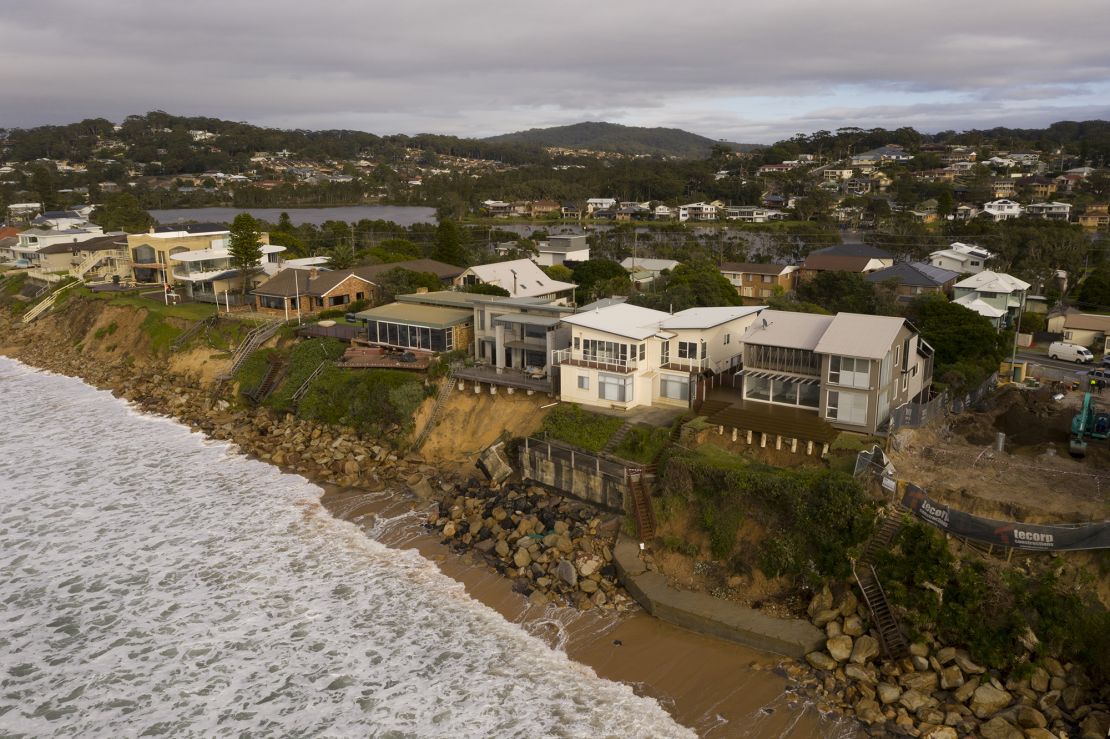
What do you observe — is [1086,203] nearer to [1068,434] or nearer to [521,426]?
[1068,434]

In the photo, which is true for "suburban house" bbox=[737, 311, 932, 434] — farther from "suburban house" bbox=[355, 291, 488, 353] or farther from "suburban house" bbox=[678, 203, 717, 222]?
"suburban house" bbox=[678, 203, 717, 222]

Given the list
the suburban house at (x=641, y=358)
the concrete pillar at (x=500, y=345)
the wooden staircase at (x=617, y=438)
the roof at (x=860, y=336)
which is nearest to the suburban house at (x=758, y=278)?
the concrete pillar at (x=500, y=345)

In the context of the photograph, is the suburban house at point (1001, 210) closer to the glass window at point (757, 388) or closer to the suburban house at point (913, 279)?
the suburban house at point (913, 279)

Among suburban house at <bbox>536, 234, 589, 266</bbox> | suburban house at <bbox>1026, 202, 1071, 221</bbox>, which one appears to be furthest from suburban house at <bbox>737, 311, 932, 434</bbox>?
suburban house at <bbox>1026, 202, 1071, 221</bbox>

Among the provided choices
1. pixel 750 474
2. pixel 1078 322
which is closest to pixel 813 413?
pixel 750 474

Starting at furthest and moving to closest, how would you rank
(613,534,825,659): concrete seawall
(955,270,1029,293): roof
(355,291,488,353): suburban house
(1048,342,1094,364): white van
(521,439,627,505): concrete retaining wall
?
(955,270,1029,293): roof → (355,291,488,353): suburban house → (1048,342,1094,364): white van → (521,439,627,505): concrete retaining wall → (613,534,825,659): concrete seawall
